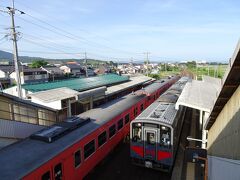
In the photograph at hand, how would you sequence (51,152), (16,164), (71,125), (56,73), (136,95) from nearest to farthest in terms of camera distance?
(16,164) → (51,152) → (71,125) → (136,95) → (56,73)

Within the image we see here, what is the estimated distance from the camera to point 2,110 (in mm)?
10539

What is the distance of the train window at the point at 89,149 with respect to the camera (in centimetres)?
1005

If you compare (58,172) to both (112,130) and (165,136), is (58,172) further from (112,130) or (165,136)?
(112,130)

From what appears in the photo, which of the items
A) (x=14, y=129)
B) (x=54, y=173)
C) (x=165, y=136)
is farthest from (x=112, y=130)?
(x=54, y=173)

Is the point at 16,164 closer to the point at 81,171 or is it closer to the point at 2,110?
the point at 81,171

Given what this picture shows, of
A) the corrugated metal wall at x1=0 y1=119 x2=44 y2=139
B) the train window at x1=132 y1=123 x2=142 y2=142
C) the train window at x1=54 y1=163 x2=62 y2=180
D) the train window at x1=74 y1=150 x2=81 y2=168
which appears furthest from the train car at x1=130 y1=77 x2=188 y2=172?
the corrugated metal wall at x1=0 y1=119 x2=44 y2=139

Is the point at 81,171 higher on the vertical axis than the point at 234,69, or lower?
lower

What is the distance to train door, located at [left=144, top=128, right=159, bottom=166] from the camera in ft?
35.2

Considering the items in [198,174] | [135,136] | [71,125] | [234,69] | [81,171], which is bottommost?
[198,174]

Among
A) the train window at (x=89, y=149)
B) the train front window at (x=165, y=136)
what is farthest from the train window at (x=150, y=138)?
the train window at (x=89, y=149)

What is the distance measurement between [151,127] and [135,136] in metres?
1.09

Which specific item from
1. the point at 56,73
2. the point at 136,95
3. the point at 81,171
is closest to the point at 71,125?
the point at 81,171

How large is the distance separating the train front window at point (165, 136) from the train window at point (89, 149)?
10.9 ft

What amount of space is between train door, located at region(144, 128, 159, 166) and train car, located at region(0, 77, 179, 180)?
2299 millimetres
